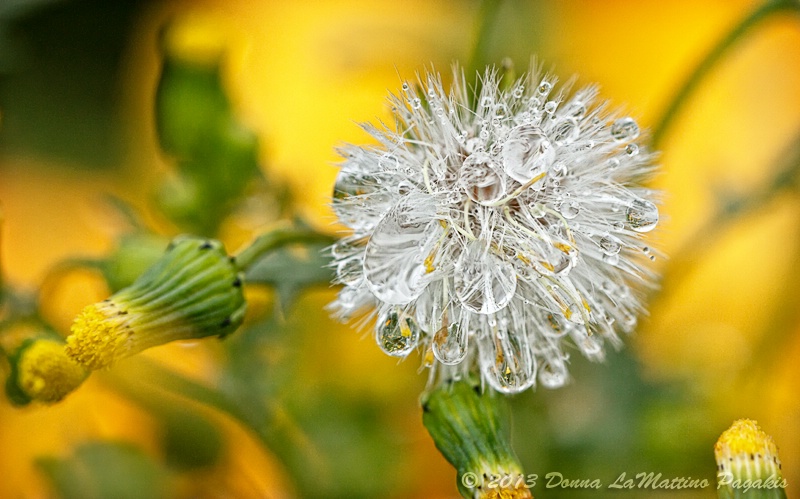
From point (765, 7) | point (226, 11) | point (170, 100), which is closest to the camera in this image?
point (765, 7)

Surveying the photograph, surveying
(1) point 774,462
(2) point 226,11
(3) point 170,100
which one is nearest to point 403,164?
(1) point 774,462

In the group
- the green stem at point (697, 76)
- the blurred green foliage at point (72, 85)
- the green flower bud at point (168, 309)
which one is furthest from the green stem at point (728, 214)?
the blurred green foliage at point (72, 85)

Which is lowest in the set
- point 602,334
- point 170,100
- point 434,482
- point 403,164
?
point 434,482

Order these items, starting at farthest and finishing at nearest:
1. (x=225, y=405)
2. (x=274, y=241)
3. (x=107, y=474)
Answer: (x=107, y=474) → (x=225, y=405) → (x=274, y=241)

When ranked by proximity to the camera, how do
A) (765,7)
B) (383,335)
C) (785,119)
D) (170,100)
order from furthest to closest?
1. (785,119)
2. (170,100)
3. (765,7)
4. (383,335)

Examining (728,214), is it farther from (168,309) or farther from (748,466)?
(168,309)

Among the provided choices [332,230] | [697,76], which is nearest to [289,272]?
[332,230]

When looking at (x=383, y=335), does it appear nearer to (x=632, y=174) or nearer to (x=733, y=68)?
(x=632, y=174)

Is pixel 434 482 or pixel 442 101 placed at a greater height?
pixel 442 101
